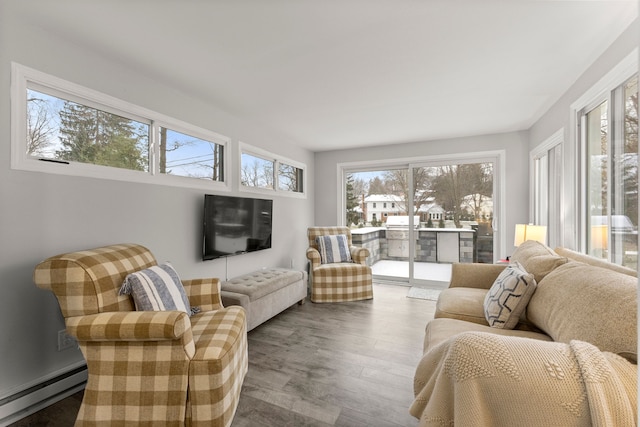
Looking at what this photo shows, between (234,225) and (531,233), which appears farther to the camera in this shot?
(234,225)

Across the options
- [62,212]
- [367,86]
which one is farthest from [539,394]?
[62,212]

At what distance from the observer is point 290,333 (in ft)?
8.85

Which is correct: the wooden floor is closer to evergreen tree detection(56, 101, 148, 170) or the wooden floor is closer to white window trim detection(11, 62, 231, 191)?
white window trim detection(11, 62, 231, 191)

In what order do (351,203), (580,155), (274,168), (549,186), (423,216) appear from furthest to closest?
(351,203) < (423,216) < (274,168) < (549,186) < (580,155)

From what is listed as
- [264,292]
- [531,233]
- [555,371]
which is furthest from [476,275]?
[264,292]

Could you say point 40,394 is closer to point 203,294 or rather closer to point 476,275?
point 203,294

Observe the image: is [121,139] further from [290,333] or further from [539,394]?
[539,394]

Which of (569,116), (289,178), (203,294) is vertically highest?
(569,116)

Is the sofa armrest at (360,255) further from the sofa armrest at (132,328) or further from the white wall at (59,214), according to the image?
the sofa armrest at (132,328)

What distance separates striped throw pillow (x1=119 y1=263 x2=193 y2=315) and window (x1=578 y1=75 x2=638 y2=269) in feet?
9.24

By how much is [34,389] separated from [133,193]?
137cm

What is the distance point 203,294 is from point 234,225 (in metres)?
1.15

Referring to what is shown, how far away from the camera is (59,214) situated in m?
1.81

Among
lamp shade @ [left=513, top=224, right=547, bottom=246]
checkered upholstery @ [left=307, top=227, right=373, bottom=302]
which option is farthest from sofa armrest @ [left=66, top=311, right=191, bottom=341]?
lamp shade @ [left=513, top=224, right=547, bottom=246]
